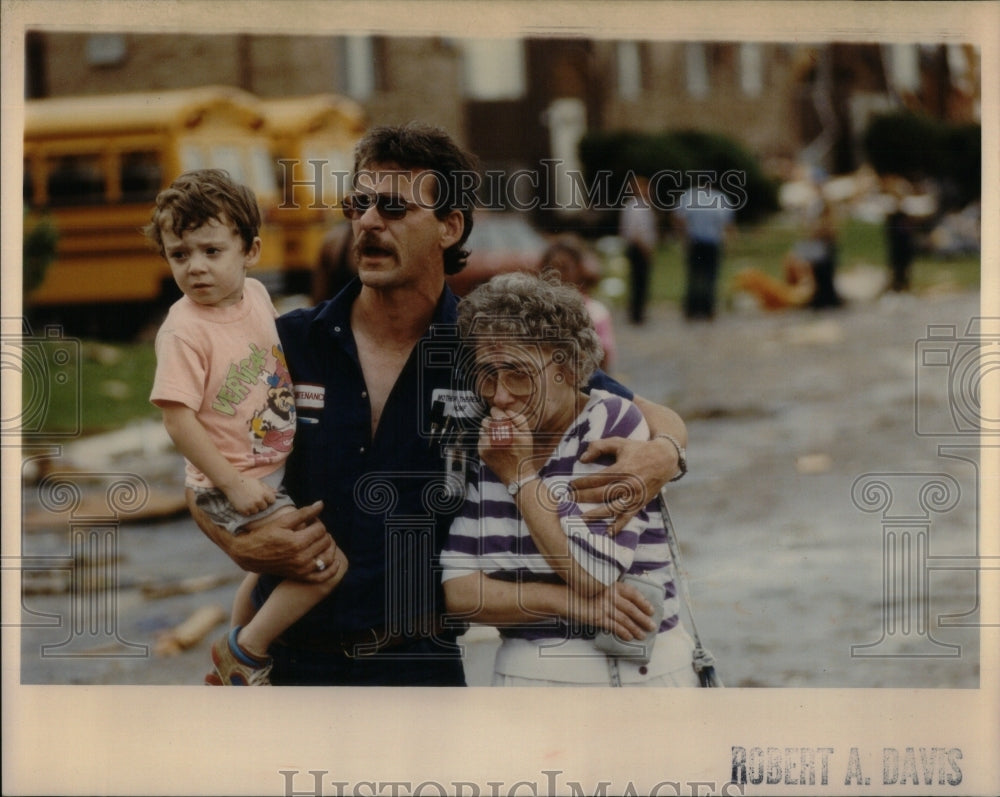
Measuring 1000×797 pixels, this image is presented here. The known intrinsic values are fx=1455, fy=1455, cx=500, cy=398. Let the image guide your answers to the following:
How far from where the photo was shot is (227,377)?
4145mm

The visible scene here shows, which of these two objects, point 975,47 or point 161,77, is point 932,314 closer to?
point 975,47

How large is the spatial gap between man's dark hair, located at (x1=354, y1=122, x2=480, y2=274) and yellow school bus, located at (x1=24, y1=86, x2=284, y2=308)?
455 mm

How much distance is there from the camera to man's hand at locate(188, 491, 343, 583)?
4219 millimetres

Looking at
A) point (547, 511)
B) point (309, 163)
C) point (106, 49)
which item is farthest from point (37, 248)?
point (547, 511)

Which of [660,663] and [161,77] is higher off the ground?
[161,77]

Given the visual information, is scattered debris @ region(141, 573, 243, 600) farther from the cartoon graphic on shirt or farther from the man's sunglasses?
the man's sunglasses

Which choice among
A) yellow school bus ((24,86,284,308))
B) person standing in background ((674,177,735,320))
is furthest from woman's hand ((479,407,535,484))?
yellow school bus ((24,86,284,308))

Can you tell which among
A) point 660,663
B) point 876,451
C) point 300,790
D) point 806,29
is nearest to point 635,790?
point 660,663

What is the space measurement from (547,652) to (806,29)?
2142mm

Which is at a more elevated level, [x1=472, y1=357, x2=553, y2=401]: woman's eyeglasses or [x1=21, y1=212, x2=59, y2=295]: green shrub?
[x1=21, y1=212, x2=59, y2=295]: green shrub

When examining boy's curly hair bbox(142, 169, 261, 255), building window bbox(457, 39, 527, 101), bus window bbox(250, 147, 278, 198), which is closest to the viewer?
boy's curly hair bbox(142, 169, 261, 255)

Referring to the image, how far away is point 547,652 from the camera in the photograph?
432 cm

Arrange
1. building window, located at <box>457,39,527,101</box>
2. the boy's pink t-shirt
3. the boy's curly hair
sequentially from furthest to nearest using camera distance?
building window, located at <box>457,39,527,101</box> → the boy's curly hair → the boy's pink t-shirt

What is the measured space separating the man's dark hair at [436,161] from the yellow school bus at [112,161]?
455 millimetres
